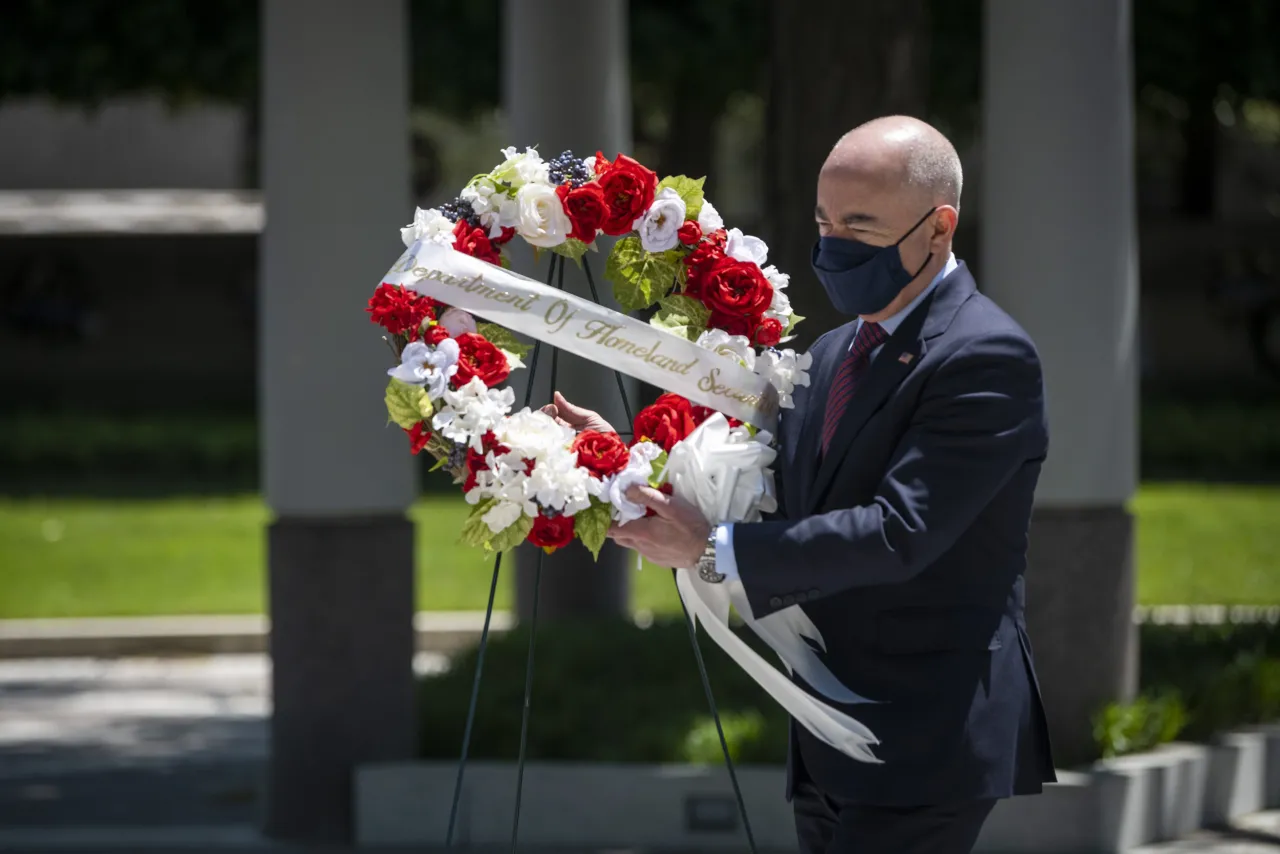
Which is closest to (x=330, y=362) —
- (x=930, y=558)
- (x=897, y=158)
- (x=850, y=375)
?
(x=850, y=375)

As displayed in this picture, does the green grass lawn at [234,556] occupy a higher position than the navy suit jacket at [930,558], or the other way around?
the navy suit jacket at [930,558]

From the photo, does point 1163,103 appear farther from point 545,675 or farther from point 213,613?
point 545,675

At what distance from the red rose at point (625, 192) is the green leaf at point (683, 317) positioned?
0.64 feet

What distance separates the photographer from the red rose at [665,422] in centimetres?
358

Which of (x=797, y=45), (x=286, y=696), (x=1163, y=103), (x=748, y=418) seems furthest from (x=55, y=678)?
(x=1163, y=103)

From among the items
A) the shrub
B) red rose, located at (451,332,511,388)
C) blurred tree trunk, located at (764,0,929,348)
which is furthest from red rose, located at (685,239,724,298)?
blurred tree trunk, located at (764,0,929,348)

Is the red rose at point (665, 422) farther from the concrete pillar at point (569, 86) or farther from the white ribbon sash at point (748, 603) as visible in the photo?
the concrete pillar at point (569, 86)

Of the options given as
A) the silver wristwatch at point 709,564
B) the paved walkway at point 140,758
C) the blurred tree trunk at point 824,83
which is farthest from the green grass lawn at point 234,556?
the silver wristwatch at point 709,564

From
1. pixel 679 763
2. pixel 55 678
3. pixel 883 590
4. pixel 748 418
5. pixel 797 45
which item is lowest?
pixel 55 678

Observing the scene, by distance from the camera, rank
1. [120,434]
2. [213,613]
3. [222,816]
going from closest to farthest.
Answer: [222,816] < [213,613] < [120,434]

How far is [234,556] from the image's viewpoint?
45.9ft

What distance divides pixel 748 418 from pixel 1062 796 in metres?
3.24

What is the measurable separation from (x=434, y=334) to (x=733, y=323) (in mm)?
642

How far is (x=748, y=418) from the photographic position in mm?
3658
